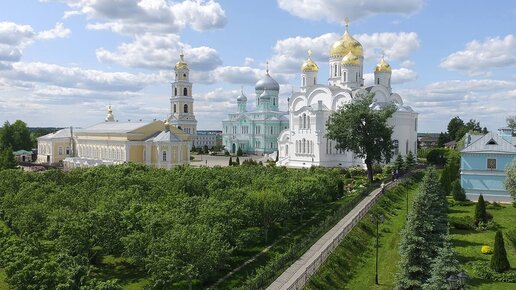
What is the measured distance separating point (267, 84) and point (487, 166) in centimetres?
6616

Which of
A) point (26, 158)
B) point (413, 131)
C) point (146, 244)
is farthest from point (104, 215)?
point (26, 158)

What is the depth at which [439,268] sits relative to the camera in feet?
60.3

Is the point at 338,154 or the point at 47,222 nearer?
the point at 47,222

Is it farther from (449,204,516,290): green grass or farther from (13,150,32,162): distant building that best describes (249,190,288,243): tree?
(13,150,32,162): distant building

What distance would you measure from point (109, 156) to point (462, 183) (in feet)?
152

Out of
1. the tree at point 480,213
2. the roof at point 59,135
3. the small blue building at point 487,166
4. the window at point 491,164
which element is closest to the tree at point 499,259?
the tree at point 480,213

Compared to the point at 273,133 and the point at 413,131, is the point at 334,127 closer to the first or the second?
the point at 413,131

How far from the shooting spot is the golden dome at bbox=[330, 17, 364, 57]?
Answer: 219 feet

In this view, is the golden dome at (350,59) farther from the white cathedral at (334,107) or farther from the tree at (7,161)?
the tree at (7,161)

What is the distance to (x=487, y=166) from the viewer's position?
39.3 m

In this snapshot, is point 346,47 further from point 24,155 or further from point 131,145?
point 24,155

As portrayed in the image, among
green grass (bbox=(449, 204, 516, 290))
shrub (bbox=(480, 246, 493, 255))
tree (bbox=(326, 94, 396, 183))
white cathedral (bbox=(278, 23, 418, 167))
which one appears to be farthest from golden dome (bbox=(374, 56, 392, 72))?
shrub (bbox=(480, 246, 493, 255))

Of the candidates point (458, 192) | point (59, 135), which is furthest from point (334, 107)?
point (59, 135)

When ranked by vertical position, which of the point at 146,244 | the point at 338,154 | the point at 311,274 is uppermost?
the point at 338,154
